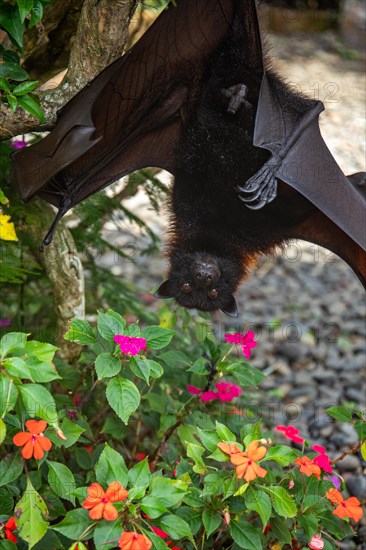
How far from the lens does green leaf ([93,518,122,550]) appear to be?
1893 millimetres

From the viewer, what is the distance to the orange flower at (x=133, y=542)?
1.83 meters

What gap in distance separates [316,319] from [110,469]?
4332 mm

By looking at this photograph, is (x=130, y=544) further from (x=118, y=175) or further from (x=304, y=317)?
(x=304, y=317)

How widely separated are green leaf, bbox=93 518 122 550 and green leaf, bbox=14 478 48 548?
0.68 ft

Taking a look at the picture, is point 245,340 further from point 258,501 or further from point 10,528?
point 10,528

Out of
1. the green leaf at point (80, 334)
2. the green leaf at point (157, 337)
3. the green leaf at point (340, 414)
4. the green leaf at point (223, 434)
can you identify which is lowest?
the green leaf at point (340, 414)

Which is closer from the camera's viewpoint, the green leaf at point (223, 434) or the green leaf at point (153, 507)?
the green leaf at point (153, 507)

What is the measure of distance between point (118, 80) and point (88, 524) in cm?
161

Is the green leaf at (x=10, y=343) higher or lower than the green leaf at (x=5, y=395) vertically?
higher

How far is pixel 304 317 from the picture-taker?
620 centimetres

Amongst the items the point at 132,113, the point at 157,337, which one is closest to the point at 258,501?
the point at 157,337

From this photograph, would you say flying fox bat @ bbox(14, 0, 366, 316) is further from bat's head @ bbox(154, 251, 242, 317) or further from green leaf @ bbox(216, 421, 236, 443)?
green leaf @ bbox(216, 421, 236, 443)

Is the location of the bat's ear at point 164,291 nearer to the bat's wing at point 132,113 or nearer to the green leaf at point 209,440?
the bat's wing at point 132,113

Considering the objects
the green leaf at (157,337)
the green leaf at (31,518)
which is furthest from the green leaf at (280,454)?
the green leaf at (31,518)
